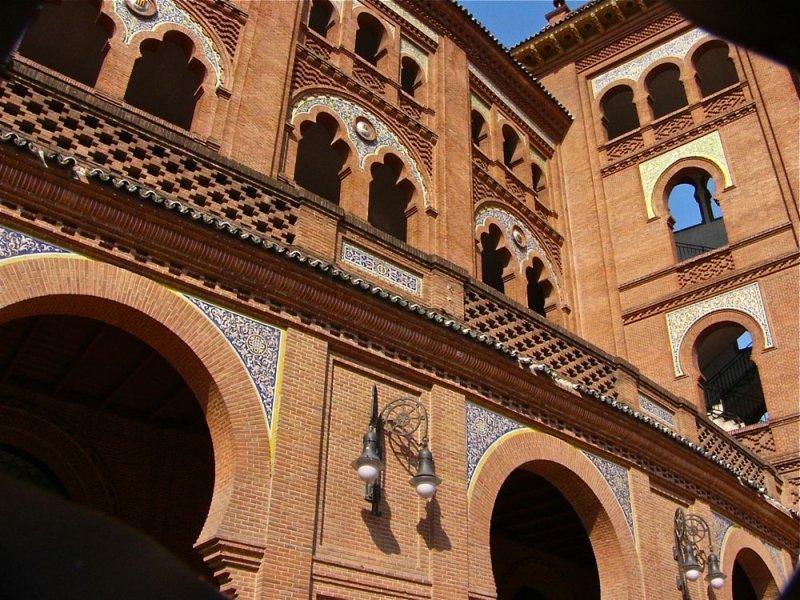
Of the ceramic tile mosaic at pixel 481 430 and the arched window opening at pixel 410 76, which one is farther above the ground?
the arched window opening at pixel 410 76

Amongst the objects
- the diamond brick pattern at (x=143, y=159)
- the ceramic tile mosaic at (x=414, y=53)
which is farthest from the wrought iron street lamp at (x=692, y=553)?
the ceramic tile mosaic at (x=414, y=53)

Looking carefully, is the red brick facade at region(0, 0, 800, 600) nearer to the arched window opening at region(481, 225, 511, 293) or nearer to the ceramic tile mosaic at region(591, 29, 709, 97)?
the arched window opening at region(481, 225, 511, 293)

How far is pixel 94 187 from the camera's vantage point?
6.15 m

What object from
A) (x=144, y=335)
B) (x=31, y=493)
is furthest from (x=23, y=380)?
(x=31, y=493)

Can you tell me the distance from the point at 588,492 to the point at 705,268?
8.73m

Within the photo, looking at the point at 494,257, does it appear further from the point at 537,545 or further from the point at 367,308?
the point at 367,308

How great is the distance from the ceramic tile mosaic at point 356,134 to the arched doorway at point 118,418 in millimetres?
4402

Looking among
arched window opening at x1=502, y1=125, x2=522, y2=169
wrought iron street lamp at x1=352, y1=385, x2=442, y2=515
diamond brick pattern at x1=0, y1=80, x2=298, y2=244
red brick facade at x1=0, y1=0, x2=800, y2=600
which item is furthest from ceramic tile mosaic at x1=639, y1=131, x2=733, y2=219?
diamond brick pattern at x1=0, y1=80, x2=298, y2=244

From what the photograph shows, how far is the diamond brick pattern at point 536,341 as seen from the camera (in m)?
9.56

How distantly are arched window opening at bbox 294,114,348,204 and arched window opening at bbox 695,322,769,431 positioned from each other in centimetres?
962

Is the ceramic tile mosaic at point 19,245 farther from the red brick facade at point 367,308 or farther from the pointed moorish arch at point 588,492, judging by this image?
the pointed moorish arch at point 588,492

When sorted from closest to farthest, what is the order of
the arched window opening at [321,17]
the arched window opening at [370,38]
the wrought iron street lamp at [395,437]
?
the wrought iron street lamp at [395,437] < the arched window opening at [321,17] < the arched window opening at [370,38]

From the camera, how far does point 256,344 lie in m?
6.88

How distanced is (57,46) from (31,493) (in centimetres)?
1149
